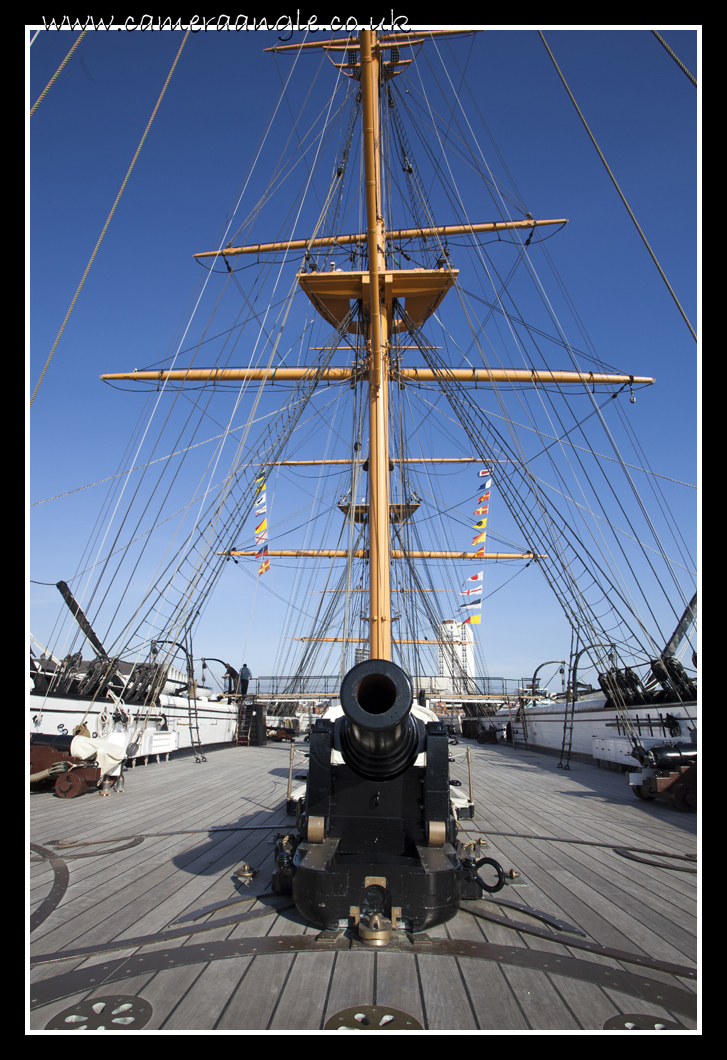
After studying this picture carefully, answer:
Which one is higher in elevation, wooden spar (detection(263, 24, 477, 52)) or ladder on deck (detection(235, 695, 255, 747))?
wooden spar (detection(263, 24, 477, 52))

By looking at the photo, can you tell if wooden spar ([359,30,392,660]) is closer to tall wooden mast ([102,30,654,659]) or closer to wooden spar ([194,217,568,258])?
tall wooden mast ([102,30,654,659])

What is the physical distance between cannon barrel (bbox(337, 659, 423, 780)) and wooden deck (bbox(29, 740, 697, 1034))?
0.89m

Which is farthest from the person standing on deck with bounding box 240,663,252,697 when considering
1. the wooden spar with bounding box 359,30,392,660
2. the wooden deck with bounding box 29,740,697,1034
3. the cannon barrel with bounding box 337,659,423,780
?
the cannon barrel with bounding box 337,659,423,780

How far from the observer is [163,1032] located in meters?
1.86

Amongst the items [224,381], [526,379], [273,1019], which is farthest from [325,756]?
[526,379]

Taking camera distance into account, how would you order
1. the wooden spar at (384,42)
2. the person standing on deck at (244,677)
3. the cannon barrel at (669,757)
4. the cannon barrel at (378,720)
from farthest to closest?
the person standing on deck at (244,677), the wooden spar at (384,42), the cannon barrel at (669,757), the cannon barrel at (378,720)

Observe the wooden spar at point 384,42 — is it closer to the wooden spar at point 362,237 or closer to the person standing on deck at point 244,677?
the wooden spar at point 362,237

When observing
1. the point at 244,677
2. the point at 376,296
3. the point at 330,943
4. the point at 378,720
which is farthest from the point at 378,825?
the point at 244,677

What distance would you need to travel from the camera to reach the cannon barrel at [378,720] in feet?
9.77

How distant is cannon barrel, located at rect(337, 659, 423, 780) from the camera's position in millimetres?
2977

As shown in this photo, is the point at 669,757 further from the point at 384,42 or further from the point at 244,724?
the point at 244,724

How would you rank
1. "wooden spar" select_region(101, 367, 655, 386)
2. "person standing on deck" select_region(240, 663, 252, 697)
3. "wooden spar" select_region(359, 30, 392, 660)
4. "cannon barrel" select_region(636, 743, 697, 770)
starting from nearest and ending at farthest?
"cannon barrel" select_region(636, 743, 697, 770)
"wooden spar" select_region(359, 30, 392, 660)
"wooden spar" select_region(101, 367, 655, 386)
"person standing on deck" select_region(240, 663, 252, 697)

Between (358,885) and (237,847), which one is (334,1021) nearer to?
(358,885)

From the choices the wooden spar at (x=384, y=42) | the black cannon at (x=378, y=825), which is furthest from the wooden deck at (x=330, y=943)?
the wooden spar at (x=384, y=42)
